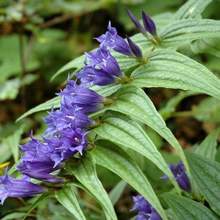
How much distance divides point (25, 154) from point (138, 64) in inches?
18.2

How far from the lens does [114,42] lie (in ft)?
5.48

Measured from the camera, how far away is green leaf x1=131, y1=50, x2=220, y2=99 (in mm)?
1436

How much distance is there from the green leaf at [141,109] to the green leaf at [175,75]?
0.04 m

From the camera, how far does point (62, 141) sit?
147 centimetres

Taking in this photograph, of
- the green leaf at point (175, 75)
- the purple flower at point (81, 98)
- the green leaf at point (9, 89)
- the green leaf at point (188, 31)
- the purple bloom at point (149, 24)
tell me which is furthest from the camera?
the green leaf at point (9, 89)

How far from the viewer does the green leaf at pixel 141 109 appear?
1353 millimetres

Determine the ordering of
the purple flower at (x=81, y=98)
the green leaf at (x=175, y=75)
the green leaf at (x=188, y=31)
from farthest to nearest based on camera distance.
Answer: the green leaf at (x=188, y=31) → the purple flower at (x=81, y=98) → the green leaf at (x=175, y=75)

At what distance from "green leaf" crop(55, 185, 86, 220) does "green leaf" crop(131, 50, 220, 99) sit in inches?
14.5

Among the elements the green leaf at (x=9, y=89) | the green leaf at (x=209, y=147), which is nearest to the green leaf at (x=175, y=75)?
the green leaf at (x=209, y=147)

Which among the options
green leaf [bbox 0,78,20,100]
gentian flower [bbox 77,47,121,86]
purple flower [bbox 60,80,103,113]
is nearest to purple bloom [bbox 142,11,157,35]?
gentian flower [bbox 77,47,121,86]

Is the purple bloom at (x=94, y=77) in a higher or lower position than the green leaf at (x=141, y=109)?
higher

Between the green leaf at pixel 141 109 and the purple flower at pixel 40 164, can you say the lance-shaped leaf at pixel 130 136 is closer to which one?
the green leaf at pixel 141 109

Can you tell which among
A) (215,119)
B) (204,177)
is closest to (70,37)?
(215,119)

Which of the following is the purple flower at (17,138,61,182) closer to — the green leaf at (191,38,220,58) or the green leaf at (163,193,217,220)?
the green leaf at (163,193,217,220)
